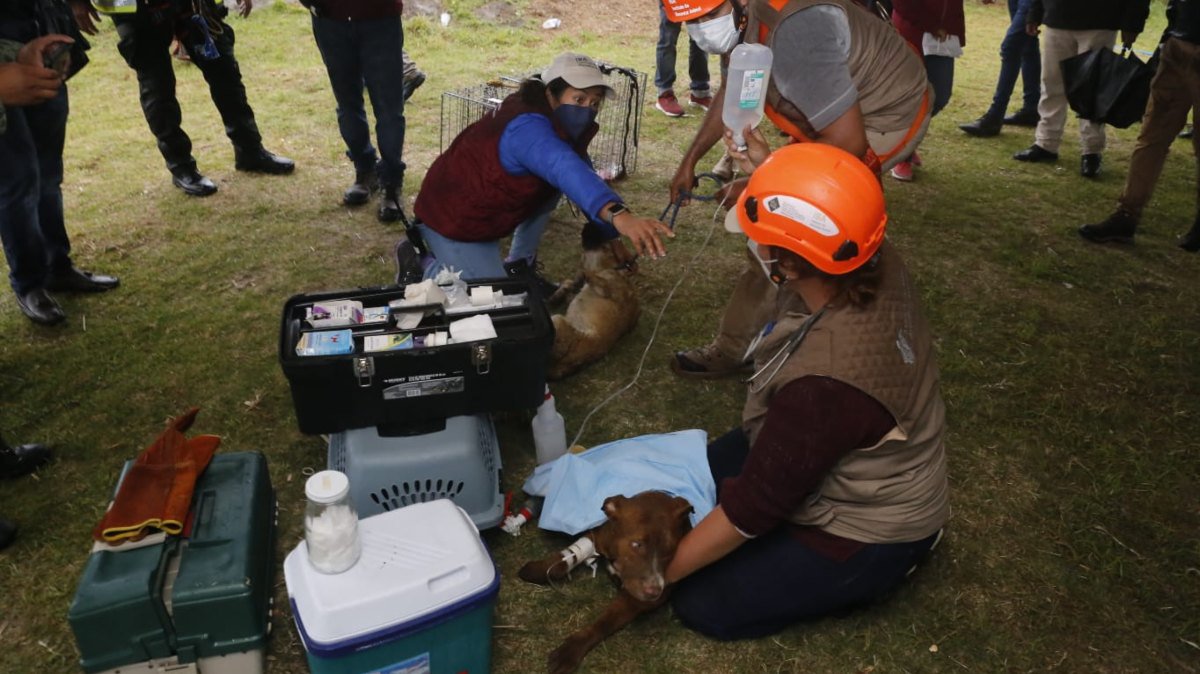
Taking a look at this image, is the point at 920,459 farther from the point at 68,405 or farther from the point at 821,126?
the point at 68,405

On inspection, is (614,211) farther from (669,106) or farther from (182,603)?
(669,106)

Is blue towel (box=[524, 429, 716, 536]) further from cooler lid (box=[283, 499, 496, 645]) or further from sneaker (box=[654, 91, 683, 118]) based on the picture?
sneaker (box=[654, 91, 683, 118])

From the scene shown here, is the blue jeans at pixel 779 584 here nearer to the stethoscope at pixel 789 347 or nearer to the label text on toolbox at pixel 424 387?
the stethoscope at pixel 789 347

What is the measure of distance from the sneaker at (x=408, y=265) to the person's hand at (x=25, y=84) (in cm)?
159

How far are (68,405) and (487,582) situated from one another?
2.45 metres

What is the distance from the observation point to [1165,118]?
4797mm

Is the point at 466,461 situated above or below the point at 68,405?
above

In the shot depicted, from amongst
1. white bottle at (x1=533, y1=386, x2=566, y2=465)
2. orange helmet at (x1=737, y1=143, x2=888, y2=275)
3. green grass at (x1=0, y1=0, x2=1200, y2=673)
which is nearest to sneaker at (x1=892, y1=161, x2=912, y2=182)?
green grass at (x1=0, y1=0, x2=1200, y2=673)

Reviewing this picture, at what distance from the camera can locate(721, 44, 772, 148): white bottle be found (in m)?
2.83

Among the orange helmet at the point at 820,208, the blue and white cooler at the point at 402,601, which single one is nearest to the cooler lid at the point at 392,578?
the blue and white cooler at the point at 402,601

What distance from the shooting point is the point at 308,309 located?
9.30ft

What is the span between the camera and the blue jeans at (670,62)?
279 inches

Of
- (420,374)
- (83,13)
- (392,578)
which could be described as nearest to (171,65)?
(83,13)

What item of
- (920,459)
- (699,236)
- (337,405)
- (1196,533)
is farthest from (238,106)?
(1196,533)
